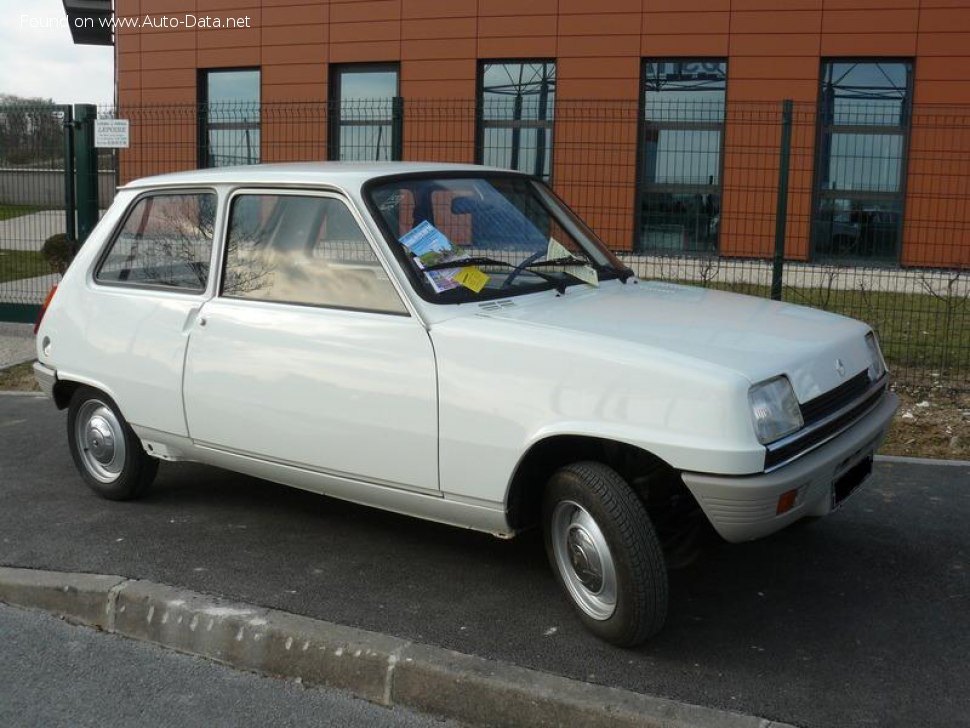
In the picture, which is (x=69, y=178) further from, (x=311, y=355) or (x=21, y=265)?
(x=311, y=355)

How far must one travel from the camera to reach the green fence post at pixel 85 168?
34.7 feet

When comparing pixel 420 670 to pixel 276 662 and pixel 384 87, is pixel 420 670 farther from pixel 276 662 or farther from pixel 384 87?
pixel 384 87

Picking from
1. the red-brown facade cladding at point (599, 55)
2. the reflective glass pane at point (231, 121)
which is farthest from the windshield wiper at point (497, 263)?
the reflective glass pane at point (231, 121)

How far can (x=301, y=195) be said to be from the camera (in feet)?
15.1

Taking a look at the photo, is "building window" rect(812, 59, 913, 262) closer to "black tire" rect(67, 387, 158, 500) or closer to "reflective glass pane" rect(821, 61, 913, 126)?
"reflective glass pane" rect(821, 61, 913, 126)

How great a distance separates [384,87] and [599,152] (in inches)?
327

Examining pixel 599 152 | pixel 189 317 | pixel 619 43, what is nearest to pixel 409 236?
pixel 189 317

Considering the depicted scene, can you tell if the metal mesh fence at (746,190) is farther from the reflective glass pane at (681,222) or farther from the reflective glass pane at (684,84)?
the reflective glass pane at (684,84)

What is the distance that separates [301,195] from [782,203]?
4.99m

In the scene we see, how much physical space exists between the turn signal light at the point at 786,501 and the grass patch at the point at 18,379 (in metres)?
6.93

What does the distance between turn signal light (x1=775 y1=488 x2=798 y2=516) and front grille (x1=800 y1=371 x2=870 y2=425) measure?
10.8 inches

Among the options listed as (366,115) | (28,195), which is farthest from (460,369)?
(366,115)

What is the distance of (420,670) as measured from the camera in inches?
139

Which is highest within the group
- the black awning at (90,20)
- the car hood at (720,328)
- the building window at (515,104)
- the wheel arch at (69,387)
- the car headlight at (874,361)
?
the black awning at (90,20)
